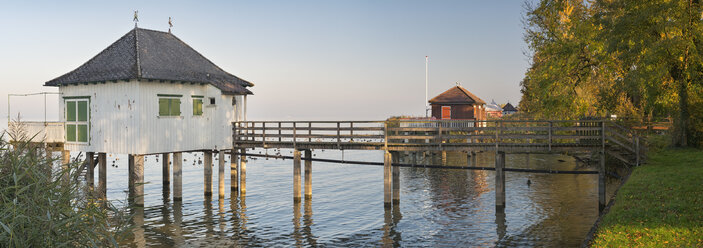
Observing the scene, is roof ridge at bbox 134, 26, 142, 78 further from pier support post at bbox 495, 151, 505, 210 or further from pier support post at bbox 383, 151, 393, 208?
pier support post at bbox 495, 151, 505, 210

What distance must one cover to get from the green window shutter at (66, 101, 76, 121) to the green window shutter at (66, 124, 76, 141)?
33 cm

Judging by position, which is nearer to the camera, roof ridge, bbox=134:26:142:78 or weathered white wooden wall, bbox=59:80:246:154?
roof ridge, bbox=134:26:142:78

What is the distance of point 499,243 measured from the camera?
18047mm

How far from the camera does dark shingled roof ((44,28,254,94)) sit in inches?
942

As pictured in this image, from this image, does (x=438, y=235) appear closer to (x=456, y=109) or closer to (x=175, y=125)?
(x=175, y=125)

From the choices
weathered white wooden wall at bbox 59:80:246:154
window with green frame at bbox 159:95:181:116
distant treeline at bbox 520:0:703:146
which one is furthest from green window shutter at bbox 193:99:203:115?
distant treeline at bbox 520:0:703:146

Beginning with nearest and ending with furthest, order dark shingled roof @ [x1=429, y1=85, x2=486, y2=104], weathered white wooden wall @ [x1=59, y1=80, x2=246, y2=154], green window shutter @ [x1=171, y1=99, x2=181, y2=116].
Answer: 1. weathered white wooden wall @ [x1=59, y1=80, x2=246, y2=154]
2. green window shutter @ [x1=171, y1=99, x2=181, y2=116]
3. dark shingled roof @ [x1=429, y1=85, x2=486, y2=104]

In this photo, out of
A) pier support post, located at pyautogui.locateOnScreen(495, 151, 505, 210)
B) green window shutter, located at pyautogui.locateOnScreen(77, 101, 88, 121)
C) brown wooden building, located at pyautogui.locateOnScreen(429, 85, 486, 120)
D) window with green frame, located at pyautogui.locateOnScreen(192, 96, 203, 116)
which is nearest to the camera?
pier support post, located at pyautogui.locateOnScreen(495, 151, 505, 210)

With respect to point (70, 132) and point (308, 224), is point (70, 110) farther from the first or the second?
point (308, 224)

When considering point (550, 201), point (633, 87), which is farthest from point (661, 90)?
point (550, 201)

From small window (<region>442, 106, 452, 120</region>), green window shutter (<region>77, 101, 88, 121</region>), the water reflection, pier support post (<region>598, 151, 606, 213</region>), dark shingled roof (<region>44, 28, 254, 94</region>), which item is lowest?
the water reflection

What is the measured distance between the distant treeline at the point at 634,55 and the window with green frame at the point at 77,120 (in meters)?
22.4

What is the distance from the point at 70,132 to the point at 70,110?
40.9 inches

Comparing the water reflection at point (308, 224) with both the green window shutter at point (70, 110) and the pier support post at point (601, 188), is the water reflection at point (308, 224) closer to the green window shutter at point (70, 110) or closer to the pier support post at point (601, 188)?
the pier support post at point (601, 188)
